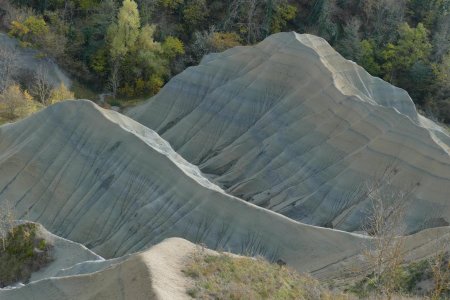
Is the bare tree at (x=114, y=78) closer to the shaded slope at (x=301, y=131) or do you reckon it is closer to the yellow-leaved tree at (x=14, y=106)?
the shaded slope at (x=301, y=131)

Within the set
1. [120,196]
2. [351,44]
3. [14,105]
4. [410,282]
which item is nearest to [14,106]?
[14,105]

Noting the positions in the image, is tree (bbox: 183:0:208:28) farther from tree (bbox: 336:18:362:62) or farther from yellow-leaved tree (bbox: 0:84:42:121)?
yellow-leaved tree (bbox: 0:84:42:121)

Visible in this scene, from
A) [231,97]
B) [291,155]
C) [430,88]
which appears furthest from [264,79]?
[430,88]

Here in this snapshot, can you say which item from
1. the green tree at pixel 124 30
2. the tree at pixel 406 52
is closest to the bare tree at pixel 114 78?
the green tree at pixel 124 30

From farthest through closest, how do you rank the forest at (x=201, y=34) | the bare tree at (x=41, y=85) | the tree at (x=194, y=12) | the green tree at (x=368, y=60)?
1. the tree at (x=194, y=12)
2. the green tree at (x=368, y=60)
3. the forest at (x=201, y=34)
4. the bare tree at (x=41, y=85)

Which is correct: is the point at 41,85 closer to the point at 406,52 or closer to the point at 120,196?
the point at 120,196

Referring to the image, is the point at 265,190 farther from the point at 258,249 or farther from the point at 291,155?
the point at 258,249
